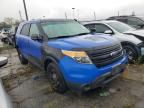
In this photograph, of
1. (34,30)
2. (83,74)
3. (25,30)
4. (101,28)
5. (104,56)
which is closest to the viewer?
(83,74)

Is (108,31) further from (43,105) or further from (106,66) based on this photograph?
(43,105)

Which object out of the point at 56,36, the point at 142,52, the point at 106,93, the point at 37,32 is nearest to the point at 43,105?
the point at 106,93

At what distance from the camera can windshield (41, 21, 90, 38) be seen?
469cm

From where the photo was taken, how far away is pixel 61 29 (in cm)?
495

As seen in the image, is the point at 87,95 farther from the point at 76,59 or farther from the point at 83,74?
the point at 76,59

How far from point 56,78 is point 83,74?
2.99ft

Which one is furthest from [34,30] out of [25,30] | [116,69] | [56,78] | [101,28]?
[101,28]

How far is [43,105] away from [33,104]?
0.84 feet

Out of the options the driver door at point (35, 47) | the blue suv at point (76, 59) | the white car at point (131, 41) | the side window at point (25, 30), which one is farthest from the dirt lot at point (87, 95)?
the side window at point (25, 30)

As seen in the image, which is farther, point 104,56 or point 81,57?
point 104,56

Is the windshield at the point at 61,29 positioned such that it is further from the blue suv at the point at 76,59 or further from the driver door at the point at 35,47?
the driver door at the point at 35,47

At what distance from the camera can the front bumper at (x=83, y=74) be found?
138 inches

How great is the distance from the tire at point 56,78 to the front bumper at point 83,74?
253 millimetres

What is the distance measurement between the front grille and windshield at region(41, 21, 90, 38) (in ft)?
4.20
